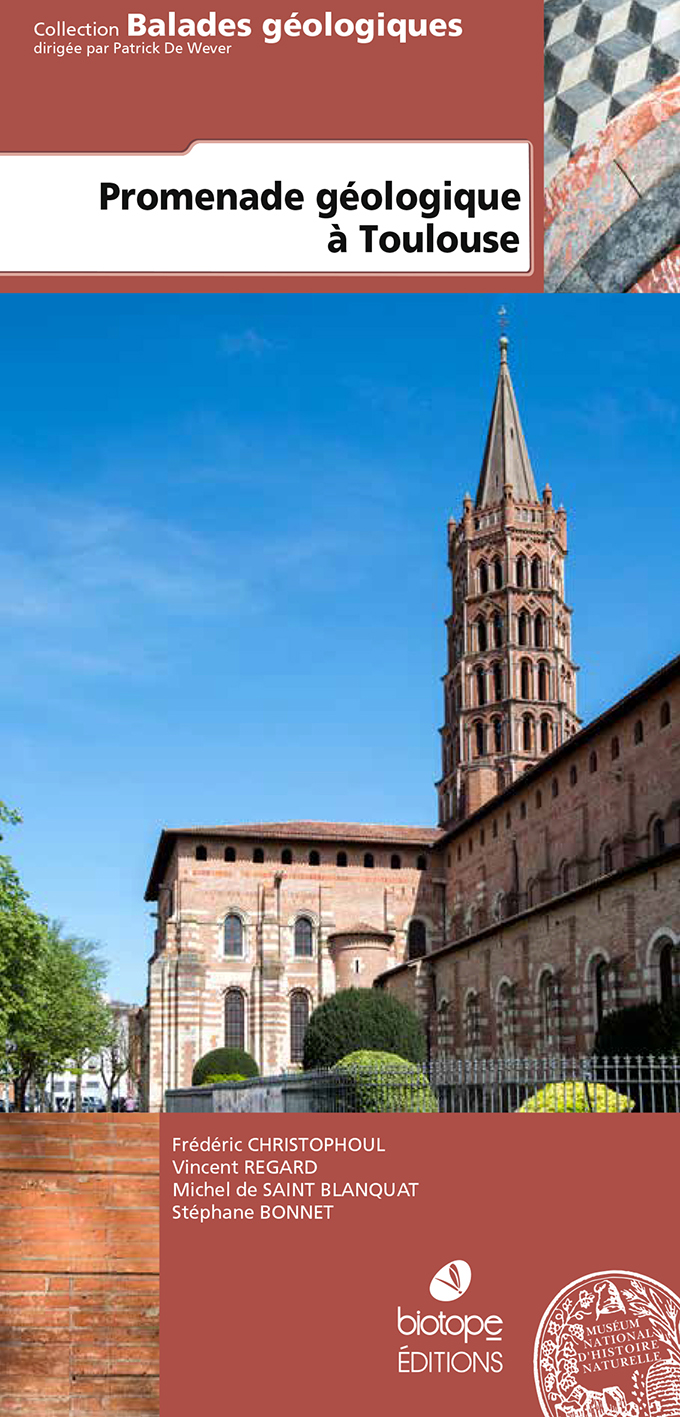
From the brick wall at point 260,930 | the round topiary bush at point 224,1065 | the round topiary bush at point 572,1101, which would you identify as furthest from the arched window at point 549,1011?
the brick wall at point 260,930

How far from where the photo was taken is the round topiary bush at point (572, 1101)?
11978mm

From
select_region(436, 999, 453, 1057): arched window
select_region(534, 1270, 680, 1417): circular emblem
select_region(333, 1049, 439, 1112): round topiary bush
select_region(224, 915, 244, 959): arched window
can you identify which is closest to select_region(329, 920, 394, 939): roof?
select_region(224, 915, 244, 959): arched window

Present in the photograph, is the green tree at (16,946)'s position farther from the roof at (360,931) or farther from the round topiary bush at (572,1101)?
the roof at (360,931)

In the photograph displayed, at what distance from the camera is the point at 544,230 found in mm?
5438

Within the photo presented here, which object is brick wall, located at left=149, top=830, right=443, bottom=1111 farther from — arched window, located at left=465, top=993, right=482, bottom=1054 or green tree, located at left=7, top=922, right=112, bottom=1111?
arched window, located at left=465, top=993, right=482, bottom=1054

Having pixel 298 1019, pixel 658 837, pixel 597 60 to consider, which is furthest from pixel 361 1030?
pixel 597 60

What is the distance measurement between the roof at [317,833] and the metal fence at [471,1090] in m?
34.8

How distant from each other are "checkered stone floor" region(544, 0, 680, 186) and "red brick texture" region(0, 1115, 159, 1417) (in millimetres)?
5122

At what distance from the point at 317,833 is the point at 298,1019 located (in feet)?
26.1

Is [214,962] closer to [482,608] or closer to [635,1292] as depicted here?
[482,608]

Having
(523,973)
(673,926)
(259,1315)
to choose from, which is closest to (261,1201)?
(259,1315)

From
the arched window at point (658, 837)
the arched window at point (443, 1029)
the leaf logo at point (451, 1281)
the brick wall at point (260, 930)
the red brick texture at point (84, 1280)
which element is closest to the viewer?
the leaf logo at point (451, 1281)

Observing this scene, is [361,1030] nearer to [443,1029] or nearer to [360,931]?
[443,1029]

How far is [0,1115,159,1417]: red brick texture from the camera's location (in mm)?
6309
